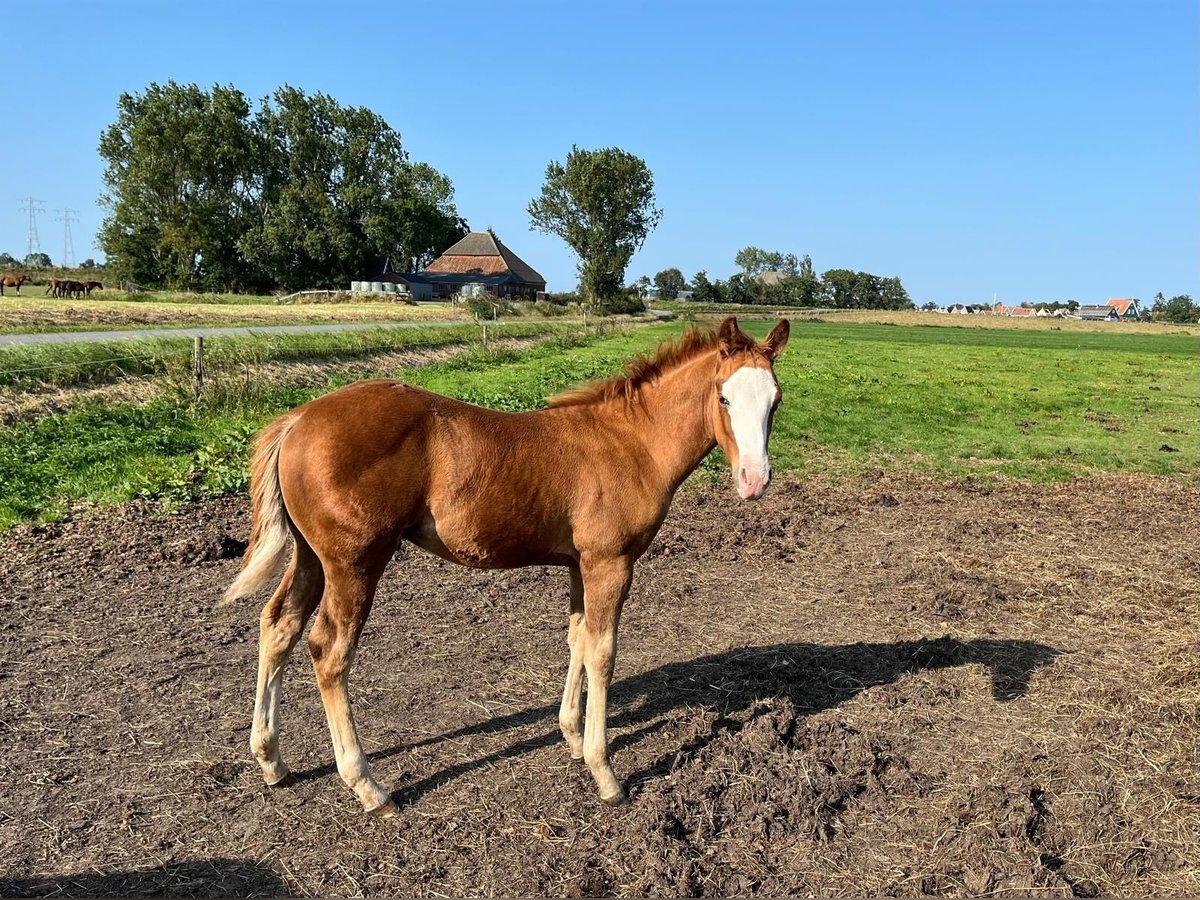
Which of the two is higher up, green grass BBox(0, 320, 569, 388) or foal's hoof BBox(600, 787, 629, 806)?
green grass BBox(0, 320, 569, 388)

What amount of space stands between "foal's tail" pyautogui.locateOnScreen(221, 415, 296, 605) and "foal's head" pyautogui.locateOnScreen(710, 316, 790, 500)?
2272mm

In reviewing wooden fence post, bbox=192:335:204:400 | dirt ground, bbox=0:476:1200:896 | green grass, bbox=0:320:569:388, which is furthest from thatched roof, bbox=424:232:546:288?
dirt ground, bbox=0:476:1200:896

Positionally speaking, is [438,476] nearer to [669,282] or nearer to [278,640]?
[278,640]

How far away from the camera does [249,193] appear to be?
67438mm

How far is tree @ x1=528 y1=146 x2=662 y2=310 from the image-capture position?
79.6 metres

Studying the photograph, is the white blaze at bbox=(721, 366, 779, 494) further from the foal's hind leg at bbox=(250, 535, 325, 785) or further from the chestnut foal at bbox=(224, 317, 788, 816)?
the foal's hind leg at bbox=(250, 535, 325, 785)

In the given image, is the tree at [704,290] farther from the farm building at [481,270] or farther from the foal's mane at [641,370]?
the foal's mane at [641,370]

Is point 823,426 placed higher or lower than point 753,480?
lower

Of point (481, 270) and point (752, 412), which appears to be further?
point (481, 270)

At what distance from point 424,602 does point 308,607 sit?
2.52 meters

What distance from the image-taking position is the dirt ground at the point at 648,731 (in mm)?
3576

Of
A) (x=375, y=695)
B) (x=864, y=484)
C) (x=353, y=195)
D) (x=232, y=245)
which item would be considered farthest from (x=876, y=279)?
(x=375, y=695)

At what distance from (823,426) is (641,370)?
1215cm

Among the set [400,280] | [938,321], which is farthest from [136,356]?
[938,321]
